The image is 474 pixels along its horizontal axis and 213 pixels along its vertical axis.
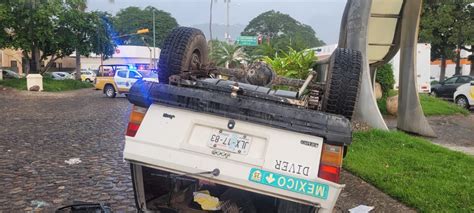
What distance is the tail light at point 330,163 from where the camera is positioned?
305 centimetres

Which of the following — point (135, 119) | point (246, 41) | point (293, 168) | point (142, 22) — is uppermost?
point (142, 22)

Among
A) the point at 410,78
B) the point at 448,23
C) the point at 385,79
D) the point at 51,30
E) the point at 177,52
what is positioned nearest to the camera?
the point at 177,52

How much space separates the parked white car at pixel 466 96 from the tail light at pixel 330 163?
60.4 ft

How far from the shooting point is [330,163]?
121 inches

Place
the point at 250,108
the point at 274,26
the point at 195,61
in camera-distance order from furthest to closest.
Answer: the point at 274,26
the point at 195,61
the point at 250,108

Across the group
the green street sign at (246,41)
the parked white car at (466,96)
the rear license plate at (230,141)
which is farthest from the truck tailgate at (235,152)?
the green street sign at (246,41)

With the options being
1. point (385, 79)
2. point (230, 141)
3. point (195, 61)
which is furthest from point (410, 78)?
point (230, 141)

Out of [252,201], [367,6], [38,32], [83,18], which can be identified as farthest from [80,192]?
[83,18]

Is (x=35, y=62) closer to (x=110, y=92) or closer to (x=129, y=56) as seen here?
(x=110, y=92)

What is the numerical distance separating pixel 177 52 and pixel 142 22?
3419 inches

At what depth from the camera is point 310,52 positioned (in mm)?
14906

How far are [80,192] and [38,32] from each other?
2931cm

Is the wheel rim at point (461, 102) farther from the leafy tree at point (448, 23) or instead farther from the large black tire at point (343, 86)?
the leafy tree at point (448, 23)

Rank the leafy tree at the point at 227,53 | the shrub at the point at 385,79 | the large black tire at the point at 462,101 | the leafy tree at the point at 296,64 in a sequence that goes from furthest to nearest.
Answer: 1. the leafy tree at the point at 227,53
2. the large black tire at the point at 462,101
3. the shrub at the point at 385,79
4. the leafy tree at the point at 296,64
